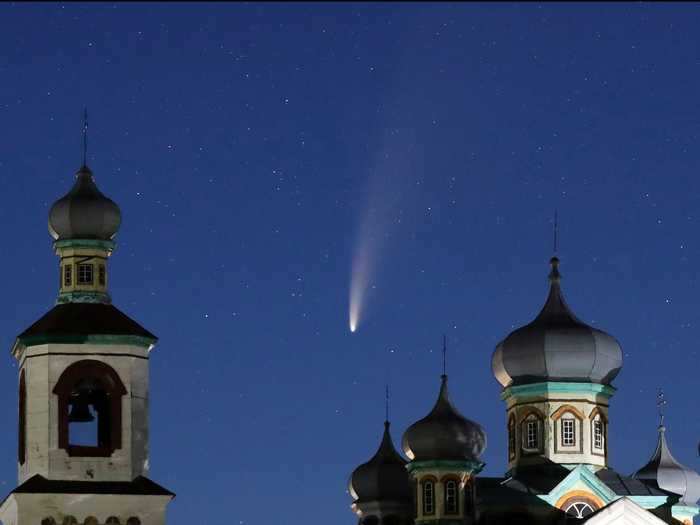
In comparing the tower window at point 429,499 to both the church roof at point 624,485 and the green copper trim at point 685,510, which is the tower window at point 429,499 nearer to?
the church roof at point 624,485

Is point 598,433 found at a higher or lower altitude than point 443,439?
higher

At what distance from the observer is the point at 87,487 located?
57.8 metres

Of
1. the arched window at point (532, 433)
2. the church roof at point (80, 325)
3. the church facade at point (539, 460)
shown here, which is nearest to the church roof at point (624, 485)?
the church facade at point (539, 460)

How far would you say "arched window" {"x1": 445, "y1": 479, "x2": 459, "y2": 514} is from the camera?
207 ft

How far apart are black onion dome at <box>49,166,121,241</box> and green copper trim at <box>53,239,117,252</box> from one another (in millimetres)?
73

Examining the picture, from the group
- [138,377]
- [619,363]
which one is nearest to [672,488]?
[619,363]

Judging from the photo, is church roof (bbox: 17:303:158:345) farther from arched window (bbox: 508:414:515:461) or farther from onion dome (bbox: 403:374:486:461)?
arched window (bbox: 508:414:515:461)

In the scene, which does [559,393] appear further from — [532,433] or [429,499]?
[429,499]

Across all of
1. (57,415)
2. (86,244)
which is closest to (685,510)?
(86,244)

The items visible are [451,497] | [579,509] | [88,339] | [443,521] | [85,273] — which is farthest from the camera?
[579,509]

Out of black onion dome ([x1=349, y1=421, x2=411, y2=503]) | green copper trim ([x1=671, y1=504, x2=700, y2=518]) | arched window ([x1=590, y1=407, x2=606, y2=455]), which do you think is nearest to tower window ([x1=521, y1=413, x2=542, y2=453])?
arched window ([x1=590, y1=407, x2=606, y2=455])

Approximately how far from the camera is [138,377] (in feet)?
193

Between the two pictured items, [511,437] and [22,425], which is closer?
[22,425]

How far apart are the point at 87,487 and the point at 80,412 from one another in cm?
214
